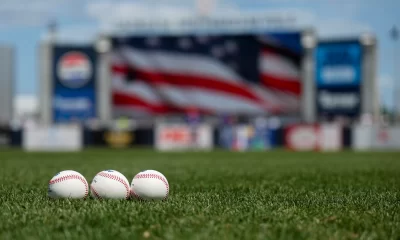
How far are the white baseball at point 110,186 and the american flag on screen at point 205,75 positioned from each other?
3452 centimetres

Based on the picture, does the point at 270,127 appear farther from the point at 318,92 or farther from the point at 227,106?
the point at 318,92

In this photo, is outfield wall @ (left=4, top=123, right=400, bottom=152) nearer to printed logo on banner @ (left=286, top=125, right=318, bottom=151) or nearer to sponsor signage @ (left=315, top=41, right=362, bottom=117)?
printed logo on banner @ (left=286, top=125, right=318, bottom=151)

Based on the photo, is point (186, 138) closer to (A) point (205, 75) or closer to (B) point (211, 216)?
(A) point (205, 75)

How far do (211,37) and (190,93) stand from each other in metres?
3.97

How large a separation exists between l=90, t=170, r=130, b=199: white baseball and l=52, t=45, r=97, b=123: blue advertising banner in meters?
38.9

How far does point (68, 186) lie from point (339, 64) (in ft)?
122

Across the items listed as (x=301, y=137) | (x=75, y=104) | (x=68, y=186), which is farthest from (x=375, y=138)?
(x=68, y=186)

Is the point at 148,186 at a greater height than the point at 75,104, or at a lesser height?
lesser

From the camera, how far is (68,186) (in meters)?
5.85

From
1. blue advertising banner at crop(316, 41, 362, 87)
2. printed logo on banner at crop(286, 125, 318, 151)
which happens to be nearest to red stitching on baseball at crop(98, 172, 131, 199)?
printed logo on banner at crop(286, 125, 318, 151)

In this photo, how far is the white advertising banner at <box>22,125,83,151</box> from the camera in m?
35.3

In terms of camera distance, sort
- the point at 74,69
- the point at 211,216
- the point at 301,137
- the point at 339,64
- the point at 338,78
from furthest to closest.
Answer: the point at 74,69, the point at 338,78, the point at 339,64, the point at 301,137, the point at 211,216

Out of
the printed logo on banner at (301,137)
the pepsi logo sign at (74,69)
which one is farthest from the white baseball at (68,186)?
the pepsi logo sign at (74,69)

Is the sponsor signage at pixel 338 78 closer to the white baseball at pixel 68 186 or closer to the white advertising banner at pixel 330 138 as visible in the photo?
the white advertising banner at pixel 330 138
